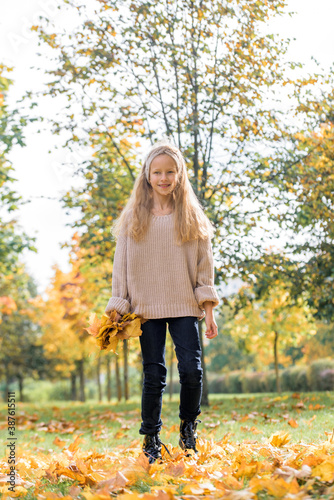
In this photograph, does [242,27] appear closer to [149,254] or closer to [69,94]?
[69,94]

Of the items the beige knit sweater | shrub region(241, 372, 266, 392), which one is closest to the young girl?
the beige knit sweater

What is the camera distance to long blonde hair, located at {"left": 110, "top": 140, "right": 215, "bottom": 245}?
329cm

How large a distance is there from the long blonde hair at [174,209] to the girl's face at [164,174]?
0.14ft

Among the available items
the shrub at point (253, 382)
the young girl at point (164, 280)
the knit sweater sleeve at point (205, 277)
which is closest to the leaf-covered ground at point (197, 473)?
the young girl at point (164, 280)

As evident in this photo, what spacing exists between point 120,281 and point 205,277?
1.80ft

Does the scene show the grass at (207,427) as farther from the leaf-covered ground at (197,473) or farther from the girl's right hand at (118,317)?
the girl's right hand at (118,317)

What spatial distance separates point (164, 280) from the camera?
323 centimetres

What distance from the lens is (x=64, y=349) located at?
1797 cm

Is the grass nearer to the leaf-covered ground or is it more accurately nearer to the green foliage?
the leaf-covered ground

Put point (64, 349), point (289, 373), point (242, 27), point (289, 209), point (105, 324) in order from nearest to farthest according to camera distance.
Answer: point (105, 324)
point (242, 27)
point (289, 209)
point (289, 373)
point (64, 349)

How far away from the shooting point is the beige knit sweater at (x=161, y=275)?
3.18 m

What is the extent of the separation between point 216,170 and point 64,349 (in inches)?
482

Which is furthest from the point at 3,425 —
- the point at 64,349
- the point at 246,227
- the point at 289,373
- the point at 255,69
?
the point at 64,349

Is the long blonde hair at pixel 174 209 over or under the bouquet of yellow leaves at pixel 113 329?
over
